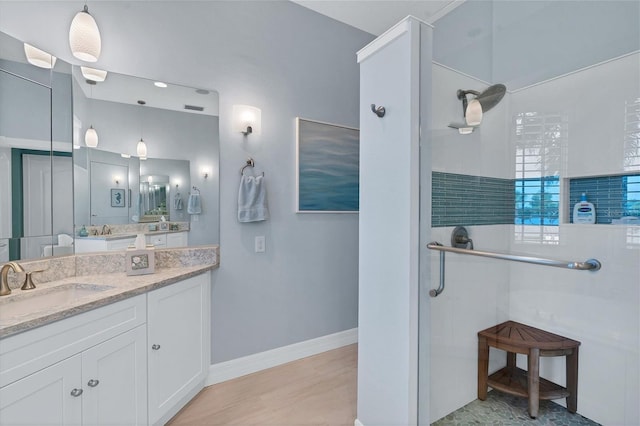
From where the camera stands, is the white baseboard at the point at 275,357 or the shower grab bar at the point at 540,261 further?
the white baseboard at the point at 275,357

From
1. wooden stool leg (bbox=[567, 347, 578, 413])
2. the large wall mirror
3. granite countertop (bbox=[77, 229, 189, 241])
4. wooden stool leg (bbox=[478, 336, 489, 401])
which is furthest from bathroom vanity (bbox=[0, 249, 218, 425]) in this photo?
wooden stool leg (bbox=[567, 347, 578, 413])

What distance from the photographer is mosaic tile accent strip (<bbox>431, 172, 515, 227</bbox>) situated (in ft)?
5.04

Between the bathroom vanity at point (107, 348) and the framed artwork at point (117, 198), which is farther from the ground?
the framed artwork at point (117, 198)

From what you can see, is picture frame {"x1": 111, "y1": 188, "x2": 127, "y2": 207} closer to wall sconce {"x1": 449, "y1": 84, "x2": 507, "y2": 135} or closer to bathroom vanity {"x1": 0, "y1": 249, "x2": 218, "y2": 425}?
bathroom vanity {"x1": 0, "y1": 249, "x2": 218, "y2": 425}

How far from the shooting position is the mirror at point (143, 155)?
1844 mm

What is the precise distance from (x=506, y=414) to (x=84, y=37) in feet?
10.1

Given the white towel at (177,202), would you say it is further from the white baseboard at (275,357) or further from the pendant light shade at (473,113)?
the pendant light shade at (473,113)

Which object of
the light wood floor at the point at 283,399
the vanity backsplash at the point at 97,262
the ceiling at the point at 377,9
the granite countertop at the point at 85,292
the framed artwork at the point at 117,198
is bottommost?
the light wood floor at the point at 283,399

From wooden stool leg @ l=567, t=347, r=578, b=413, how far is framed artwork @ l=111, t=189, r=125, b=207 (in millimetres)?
2743

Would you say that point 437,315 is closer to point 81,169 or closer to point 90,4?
point 81,169

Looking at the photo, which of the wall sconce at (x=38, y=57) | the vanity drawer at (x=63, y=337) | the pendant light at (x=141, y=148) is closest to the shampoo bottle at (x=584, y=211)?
the vanity drawer at (x=63, y=337)

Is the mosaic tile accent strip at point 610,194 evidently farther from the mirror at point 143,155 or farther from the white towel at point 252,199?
the mirror at point 143,155

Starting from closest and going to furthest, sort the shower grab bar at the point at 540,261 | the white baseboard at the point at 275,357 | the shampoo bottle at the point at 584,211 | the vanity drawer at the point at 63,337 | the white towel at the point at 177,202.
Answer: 1. the vanity drawer at the point at 63,337
2. the shower grab bar at the point at 540,261
3. the shampoo bottle at the point at 584,211
4. the white towel at the point at 177,202
5. the white baseboard at the point at 275,357

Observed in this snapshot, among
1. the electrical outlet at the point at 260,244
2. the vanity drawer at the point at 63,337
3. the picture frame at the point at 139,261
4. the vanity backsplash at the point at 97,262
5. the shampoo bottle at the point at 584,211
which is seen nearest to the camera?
the vanity drawer at the point at 63,337
